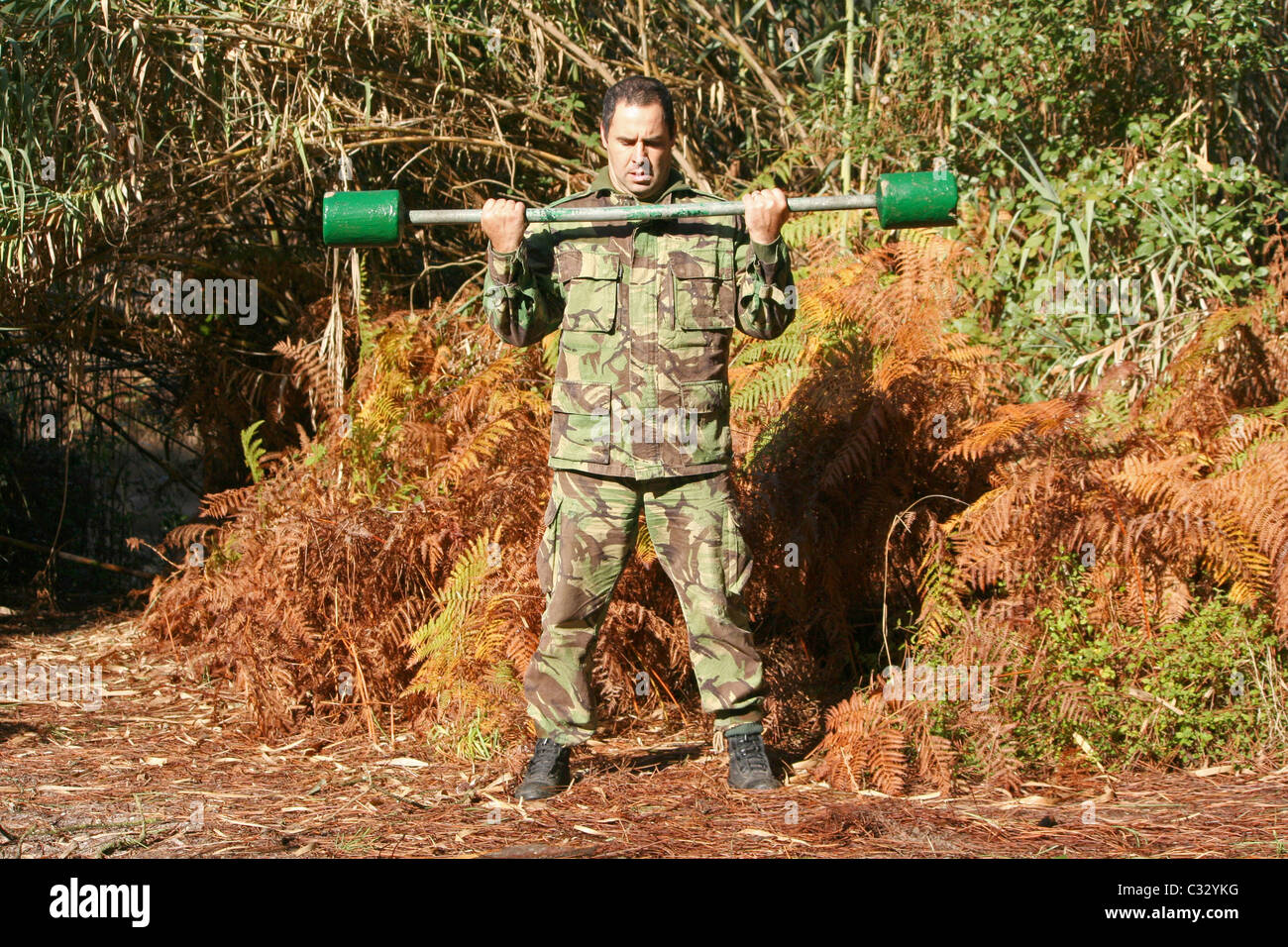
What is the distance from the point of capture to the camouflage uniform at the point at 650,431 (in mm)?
3854

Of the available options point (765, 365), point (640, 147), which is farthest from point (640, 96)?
point (765, 365)

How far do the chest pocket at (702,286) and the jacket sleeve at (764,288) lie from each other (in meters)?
0.04

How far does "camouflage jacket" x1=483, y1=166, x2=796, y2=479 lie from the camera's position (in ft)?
12.6

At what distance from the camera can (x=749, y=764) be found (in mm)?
3965

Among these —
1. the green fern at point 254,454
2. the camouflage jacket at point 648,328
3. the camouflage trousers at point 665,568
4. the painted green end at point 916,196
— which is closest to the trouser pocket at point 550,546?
the camouflage trousers at point 665,568

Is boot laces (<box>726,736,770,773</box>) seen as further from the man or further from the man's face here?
the man's face

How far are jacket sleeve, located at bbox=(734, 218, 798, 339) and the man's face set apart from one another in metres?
0.34

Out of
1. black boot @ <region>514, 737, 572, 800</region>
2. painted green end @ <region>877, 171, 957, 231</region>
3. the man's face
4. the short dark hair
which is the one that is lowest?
black boot @ <region>514, 737, 572, 800</region>

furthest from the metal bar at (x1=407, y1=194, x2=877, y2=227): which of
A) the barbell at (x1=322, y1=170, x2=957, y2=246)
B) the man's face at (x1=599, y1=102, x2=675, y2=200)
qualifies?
the man's face at (x1=599, y1=102, x2=675, y2=200)

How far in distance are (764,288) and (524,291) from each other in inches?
28.8

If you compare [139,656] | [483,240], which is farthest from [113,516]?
[483,240]

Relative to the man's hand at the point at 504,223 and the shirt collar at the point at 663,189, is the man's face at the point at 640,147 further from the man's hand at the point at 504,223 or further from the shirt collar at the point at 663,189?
the man's hand at the point at 504,223

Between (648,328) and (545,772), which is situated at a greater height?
(648,328)

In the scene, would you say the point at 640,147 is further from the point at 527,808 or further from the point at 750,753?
the point at 527,808
